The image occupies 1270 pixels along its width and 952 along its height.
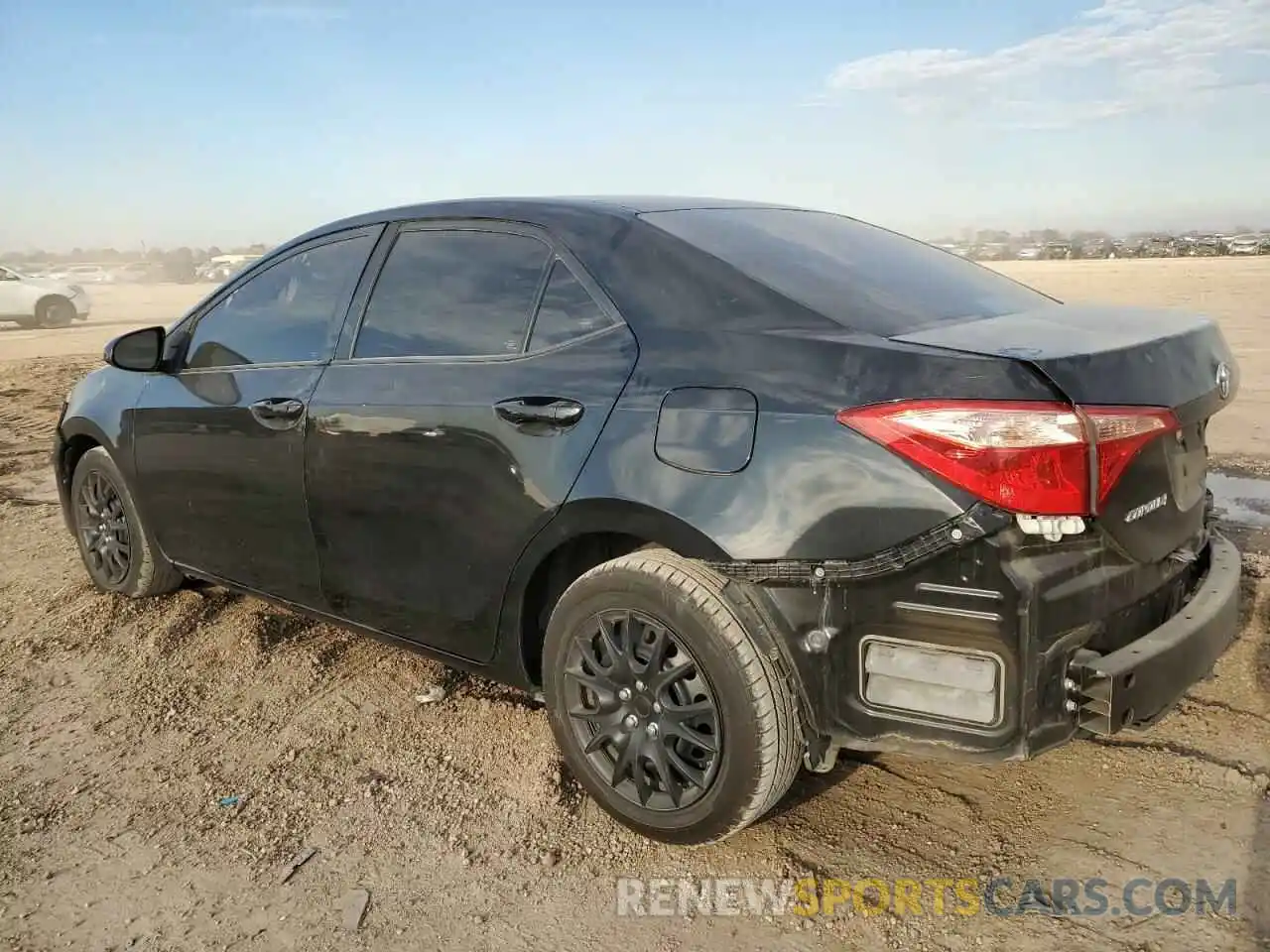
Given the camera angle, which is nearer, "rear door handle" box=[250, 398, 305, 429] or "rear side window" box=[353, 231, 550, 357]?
"rear side window" box=[353, 231, 550, 357]

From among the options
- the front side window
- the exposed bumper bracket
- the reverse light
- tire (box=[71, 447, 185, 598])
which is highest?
the front side window

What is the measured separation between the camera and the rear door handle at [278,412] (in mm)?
3411

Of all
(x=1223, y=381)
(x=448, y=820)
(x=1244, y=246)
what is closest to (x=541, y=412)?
(x=448, y=820)

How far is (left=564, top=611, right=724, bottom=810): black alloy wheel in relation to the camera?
253 centimetres

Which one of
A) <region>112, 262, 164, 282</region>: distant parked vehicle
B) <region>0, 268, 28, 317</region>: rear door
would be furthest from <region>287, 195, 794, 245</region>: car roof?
<region>112, 262, 164, 282</region>: distant parked vehicle

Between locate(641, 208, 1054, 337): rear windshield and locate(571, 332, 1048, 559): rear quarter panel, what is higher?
locate(641, 208, 1054, 337): rear windshield

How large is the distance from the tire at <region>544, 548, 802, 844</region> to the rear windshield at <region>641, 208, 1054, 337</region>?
77 centimetres

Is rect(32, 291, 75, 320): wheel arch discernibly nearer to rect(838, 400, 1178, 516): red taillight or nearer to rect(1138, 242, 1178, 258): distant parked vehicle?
rect(838, 400, 1178, 516): red taillight

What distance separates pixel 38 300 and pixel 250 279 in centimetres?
1986

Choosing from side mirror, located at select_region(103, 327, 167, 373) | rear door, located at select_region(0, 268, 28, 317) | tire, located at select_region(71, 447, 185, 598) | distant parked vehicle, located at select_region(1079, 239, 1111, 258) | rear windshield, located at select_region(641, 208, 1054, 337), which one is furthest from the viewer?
distant parked vehicle, located at select_region(1079, 239, 1111, 258)

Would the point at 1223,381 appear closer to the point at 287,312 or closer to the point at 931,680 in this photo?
the point at 931,680

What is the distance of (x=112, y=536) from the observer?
4574 mm

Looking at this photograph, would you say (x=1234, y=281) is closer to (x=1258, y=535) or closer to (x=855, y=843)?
(x=1258, y=535)

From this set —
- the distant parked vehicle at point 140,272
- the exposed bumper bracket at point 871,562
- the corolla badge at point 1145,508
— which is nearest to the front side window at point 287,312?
the exposed bumper bracket at point 871,562
